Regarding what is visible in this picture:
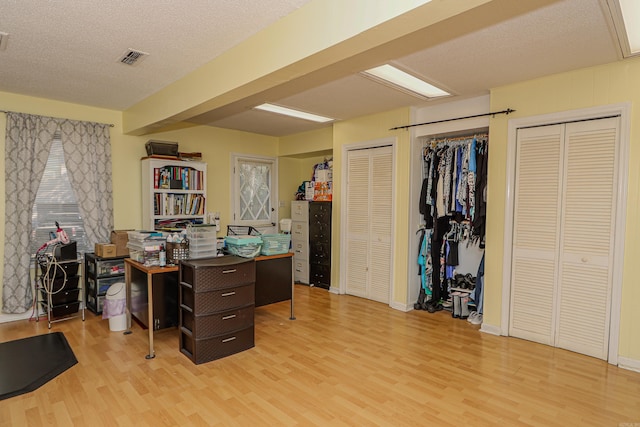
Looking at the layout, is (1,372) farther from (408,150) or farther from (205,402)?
(408,150)

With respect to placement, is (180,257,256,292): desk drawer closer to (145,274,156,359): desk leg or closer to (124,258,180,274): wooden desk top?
(124,258,180,274): wooden desk top

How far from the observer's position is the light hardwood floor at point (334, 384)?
7.43 feet

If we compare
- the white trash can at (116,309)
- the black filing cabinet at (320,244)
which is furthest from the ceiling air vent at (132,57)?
the black filing cabinet at (320,244)

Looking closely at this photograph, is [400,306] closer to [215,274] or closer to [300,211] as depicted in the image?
[300,211]

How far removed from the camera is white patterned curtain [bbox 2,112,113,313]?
A: 3.95 metres

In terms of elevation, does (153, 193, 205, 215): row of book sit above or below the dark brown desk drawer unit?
above

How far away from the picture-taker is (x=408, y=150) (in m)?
4.44

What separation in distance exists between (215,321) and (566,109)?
146 inches

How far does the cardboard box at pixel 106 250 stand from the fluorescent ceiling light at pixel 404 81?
136 inches

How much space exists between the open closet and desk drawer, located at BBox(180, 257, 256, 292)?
238 cm

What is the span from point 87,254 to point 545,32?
516cm

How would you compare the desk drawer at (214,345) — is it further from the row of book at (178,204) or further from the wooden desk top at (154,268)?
the row of book at (178,204)

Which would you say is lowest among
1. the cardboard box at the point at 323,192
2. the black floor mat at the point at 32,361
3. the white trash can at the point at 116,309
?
the black floor mat at the point at 32,361

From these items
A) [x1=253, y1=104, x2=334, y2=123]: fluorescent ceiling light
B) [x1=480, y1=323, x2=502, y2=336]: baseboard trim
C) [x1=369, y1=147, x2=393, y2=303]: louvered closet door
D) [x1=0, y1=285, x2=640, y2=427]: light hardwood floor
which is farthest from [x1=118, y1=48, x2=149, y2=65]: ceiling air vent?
[x1=480, y1=323, x2=502, y2=336]: baseboard trim
